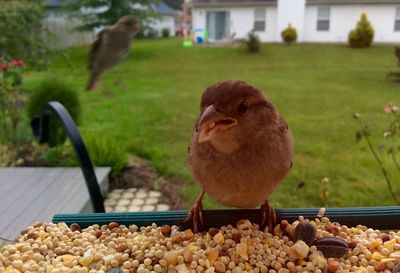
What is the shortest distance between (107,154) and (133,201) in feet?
2.54

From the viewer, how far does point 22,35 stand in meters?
8.92

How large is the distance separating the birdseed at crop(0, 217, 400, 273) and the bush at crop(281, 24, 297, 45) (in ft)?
42.0

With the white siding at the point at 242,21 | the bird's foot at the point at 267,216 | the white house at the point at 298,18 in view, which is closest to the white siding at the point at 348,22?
the white house at the point at 298,18

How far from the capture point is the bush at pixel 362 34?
1473 cm

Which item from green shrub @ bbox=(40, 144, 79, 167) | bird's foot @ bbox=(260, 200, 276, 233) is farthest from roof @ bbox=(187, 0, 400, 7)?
bird's foot @ bbox=(260, 200, 276, 233)

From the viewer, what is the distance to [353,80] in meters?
10.5

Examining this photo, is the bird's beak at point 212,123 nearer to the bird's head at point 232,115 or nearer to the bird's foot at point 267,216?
the bird's head at point 232,115

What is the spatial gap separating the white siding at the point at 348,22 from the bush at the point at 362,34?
165mm

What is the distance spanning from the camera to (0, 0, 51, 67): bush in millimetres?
8523

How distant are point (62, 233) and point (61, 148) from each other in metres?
3.54

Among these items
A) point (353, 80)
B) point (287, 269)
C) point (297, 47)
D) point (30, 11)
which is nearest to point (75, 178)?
point (287, 269)

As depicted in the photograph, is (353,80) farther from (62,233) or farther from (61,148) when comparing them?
(62,233)

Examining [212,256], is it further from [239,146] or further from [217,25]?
[217,25]

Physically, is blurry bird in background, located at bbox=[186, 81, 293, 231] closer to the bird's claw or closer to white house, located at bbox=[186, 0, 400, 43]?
the bird's claw
